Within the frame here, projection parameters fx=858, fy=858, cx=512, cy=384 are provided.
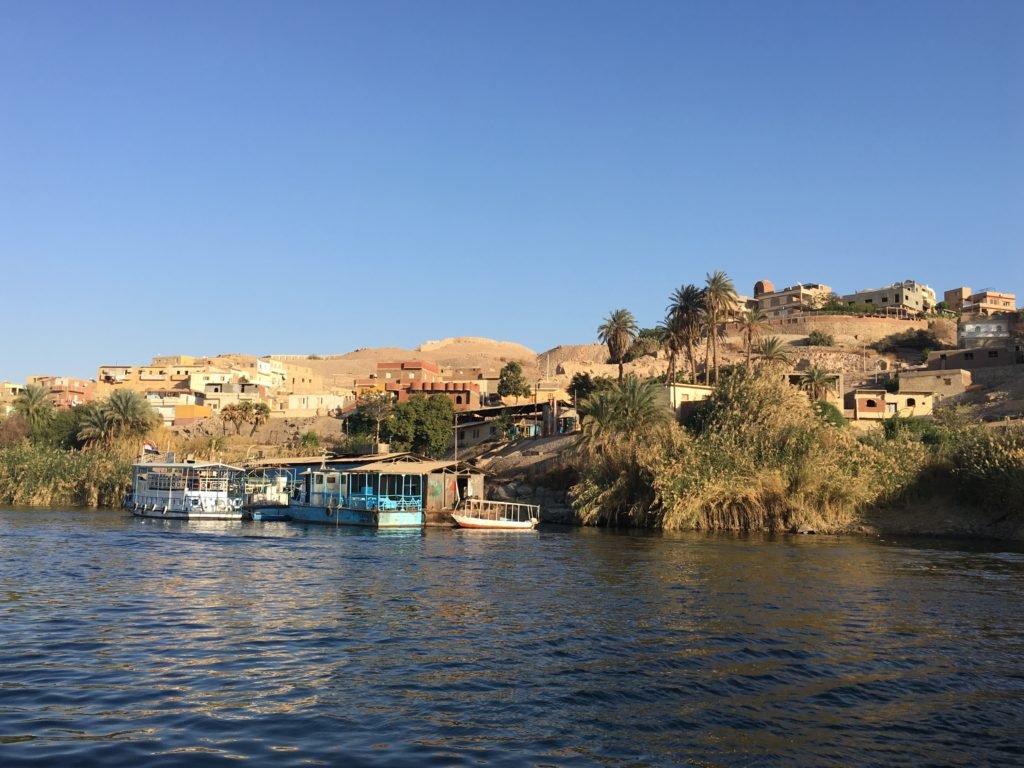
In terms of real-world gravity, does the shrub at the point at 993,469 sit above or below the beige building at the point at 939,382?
below

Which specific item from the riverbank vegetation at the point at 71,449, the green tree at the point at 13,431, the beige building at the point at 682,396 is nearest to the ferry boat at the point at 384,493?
the beige building at the point at 682,396

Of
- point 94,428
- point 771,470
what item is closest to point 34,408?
point 94,428

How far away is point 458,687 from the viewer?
13773 mm

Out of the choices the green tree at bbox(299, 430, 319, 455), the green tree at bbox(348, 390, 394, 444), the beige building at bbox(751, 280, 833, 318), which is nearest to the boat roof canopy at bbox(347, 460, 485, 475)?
the green tree at bbox(299, 430, 319, 455)

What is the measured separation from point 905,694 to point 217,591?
17.0 metres

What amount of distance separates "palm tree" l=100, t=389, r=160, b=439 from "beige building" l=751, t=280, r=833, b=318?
326 ft

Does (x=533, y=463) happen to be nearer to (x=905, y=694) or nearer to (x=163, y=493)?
(x=163, y=493)

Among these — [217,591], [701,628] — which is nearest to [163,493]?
[217,591]

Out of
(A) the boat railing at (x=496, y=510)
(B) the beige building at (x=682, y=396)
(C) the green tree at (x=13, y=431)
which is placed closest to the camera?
(A) the boat railing at (x=496, y=510)

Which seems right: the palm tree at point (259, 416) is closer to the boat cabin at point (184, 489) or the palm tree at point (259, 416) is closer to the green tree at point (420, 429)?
the green tree at point (420, 429)

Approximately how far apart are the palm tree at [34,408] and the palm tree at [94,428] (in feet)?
27.4

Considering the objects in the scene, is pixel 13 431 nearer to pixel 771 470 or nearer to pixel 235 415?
pixel 235 415

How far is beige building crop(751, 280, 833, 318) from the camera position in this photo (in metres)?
142

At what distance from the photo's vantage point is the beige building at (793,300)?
142 metres
